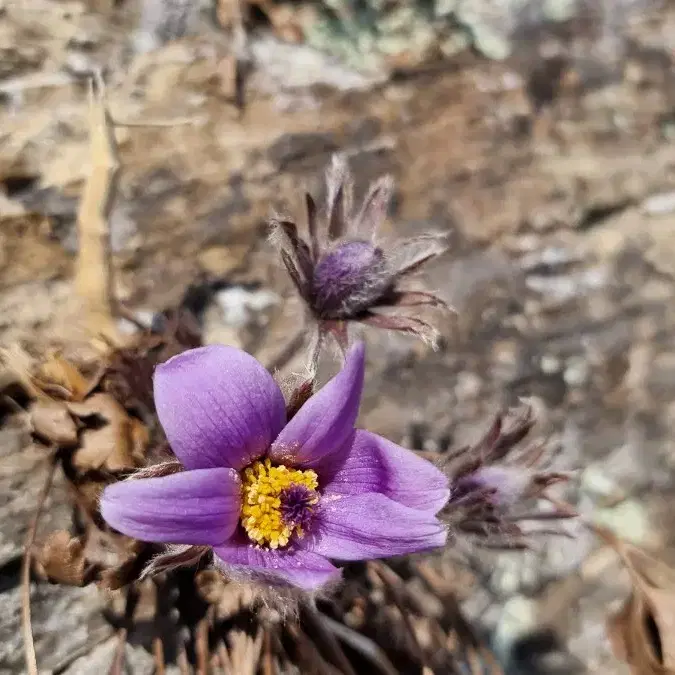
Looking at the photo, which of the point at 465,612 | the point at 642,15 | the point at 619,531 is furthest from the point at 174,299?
the point at 642,15

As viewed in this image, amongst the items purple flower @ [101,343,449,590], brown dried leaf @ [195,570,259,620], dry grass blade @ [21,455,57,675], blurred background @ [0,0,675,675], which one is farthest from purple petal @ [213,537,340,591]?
blurred background @ [0,0,675,675]

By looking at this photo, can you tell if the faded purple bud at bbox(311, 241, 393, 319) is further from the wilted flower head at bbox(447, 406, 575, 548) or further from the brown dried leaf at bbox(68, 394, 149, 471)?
the brown dried leaf at bbox(68, 394, 149, 471)

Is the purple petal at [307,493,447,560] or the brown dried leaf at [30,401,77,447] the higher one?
the brown dried leaf at [30,401,77,447]

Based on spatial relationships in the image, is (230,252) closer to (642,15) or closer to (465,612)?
(465,612)

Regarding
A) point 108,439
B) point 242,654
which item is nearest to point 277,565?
point 242,654

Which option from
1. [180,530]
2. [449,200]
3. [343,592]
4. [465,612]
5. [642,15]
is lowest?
[465,612]

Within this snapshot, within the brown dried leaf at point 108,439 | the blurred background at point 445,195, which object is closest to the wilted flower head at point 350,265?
the blurred background at point 445,195

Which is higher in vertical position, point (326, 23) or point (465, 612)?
point (326, 23)
